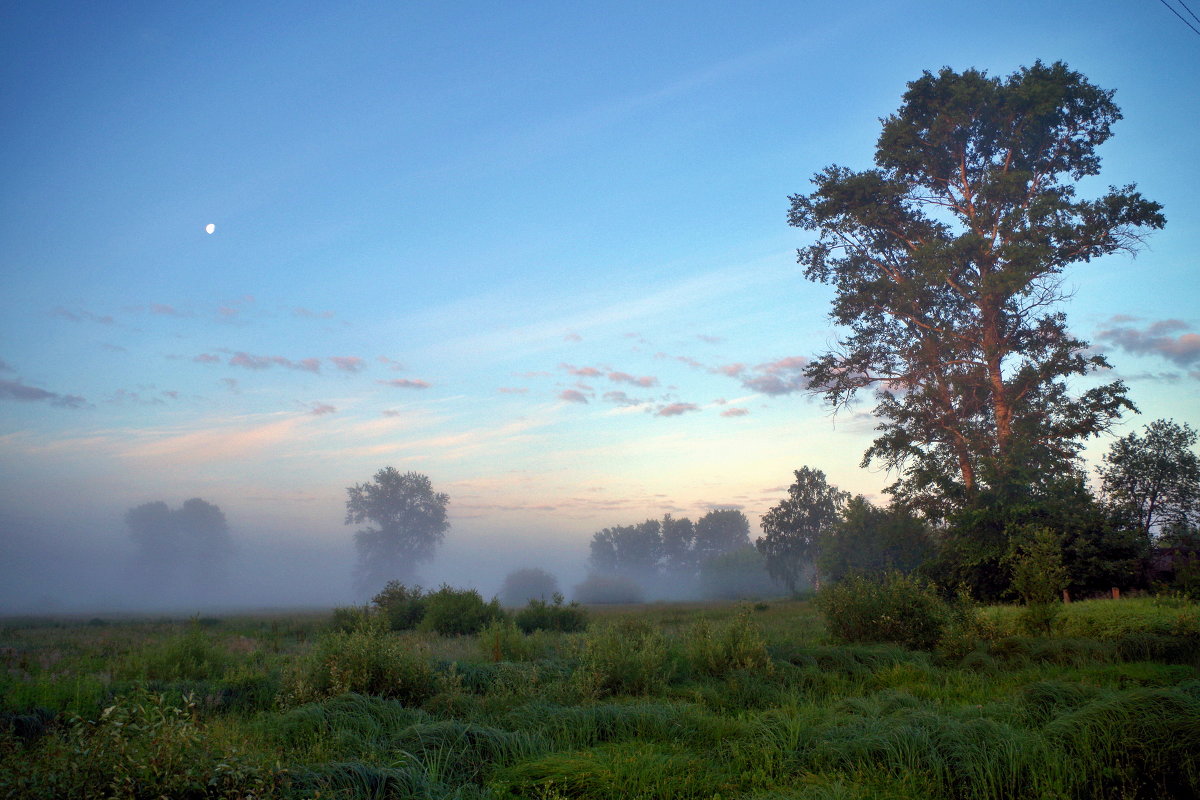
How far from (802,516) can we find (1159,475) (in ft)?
93.0

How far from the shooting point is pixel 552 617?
2319cm

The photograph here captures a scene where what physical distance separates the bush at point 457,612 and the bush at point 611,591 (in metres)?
61.3

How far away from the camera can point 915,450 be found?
25562mm

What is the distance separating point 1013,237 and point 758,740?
23473mm

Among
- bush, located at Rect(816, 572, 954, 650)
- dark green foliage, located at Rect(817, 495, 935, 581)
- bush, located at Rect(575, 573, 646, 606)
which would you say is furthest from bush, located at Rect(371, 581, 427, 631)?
bush, located at Rect(575, 573, 646, 606)

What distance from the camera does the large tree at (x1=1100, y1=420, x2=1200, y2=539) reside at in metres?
38.9

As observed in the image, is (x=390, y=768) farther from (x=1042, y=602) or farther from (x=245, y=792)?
(x=1042, y=602)

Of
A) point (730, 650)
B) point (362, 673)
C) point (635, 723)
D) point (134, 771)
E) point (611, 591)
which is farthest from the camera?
point (611, 591)

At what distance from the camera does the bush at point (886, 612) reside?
13219 millimetres

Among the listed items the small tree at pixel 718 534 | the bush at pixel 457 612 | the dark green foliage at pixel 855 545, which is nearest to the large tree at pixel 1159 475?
the dark green foliage at pixel 855 545

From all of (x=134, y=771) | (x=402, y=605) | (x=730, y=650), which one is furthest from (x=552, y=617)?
(x=134, y=771)

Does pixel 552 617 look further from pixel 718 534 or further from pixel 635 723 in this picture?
pixel 718 534

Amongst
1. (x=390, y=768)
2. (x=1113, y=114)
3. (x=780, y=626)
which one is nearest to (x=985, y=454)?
(x=780, y=626)

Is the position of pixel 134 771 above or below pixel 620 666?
above
